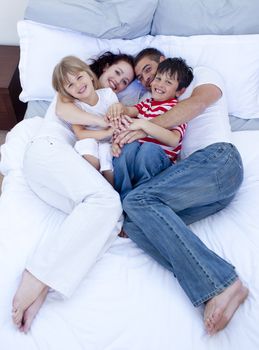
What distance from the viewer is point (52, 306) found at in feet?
3.35

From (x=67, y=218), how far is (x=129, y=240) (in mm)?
241

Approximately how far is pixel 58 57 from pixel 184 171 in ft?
2.92

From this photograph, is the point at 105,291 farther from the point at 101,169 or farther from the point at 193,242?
the point at 101,169

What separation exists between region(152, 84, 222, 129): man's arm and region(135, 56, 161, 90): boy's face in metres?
0.23

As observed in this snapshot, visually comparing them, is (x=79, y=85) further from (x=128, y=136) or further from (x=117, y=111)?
(x=128, y=136)

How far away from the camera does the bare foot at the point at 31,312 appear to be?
0.97 m

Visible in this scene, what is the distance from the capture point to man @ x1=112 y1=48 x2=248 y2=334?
1004 millimetres

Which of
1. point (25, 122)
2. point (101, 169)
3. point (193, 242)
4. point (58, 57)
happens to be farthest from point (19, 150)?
point (193, 242)

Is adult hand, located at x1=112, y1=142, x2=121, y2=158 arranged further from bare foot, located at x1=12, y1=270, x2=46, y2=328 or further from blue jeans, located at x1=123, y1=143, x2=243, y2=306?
bare foot, located at x1=12, y1=270, x2=46, y2=328

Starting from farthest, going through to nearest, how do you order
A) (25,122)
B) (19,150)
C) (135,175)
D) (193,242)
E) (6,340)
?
(25,122) < (19,150) < (135,175) < (193,242) < (6,340)

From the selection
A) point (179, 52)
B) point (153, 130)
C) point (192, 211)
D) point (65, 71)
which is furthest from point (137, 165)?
point (179, 52)

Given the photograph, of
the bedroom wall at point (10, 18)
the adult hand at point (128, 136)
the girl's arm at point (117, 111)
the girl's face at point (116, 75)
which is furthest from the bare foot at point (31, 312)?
the bedroom wall at point (10, 18)

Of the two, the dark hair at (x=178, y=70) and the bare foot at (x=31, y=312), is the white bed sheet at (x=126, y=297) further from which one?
the dark hair at (x=178, y=70)

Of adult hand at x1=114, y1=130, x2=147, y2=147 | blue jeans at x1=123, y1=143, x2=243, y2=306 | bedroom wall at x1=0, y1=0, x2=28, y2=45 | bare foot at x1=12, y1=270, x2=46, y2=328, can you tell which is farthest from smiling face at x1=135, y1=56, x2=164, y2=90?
bare foot at x1=12, y1=270, x2=46, y2=328
